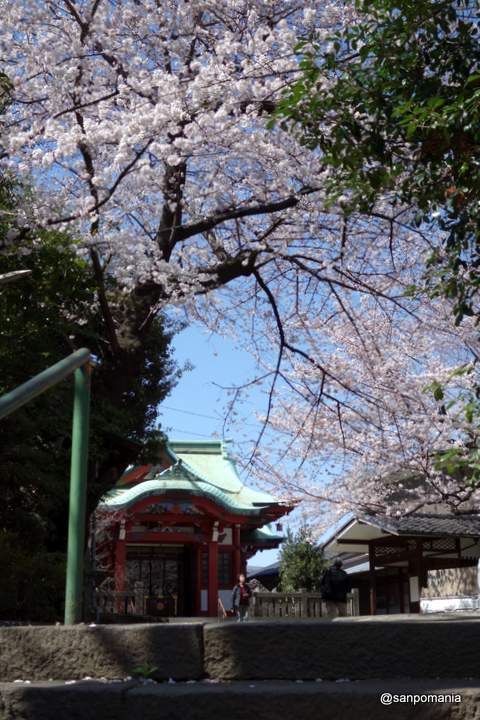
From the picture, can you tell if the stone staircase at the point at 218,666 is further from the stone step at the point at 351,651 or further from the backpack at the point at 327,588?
the backpack at the point at 327,588

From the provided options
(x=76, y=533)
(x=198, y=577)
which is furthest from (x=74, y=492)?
(x=198, y=577)

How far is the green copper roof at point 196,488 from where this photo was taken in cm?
2014

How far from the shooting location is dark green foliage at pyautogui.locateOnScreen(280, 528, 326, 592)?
82.2ft

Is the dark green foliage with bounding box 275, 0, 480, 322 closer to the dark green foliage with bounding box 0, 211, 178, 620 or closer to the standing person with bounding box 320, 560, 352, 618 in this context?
the dark green foliage with bounding box 0, 211, 178, 620

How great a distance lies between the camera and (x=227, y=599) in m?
21.3

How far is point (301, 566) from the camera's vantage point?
2523 cm

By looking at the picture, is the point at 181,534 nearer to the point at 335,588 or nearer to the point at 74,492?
the point at 335,588

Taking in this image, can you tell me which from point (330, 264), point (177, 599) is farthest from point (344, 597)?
point (177, 599)

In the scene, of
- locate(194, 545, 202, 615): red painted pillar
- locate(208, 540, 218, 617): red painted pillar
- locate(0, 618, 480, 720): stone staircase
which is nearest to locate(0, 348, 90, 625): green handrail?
locate(0, 618, 480, 720): stone staircase

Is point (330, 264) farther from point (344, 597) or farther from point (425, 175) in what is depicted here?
point (344, 597)

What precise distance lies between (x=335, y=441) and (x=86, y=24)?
9.46 m

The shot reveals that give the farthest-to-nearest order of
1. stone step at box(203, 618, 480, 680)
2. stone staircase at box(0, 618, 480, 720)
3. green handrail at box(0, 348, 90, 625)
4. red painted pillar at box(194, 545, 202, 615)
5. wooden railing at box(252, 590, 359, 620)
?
red painted pillar at box(194, 545, 202, 615)
wooden railing at box(252, 590, 359, 620)
green handrail at box(0, 348, 90, 625)
stone step at box(203, 618, 480, 680)
stone staircase at box(0, 618, 480, 720)

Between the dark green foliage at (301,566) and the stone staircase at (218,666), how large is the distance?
72.7 feet

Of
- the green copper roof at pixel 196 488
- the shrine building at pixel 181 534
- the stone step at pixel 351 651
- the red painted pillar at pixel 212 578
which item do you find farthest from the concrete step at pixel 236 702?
the red painted pillar at pixel 212 578
